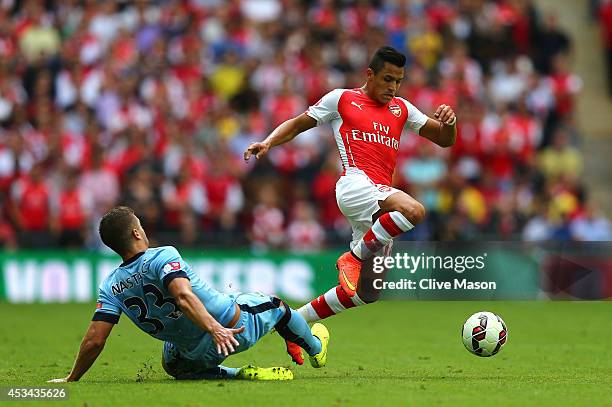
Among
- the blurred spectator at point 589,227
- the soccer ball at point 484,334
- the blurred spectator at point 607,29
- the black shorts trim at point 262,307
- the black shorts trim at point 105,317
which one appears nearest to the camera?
the black shorts trim at point 105,317

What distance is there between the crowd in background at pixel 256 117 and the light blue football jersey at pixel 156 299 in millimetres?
10248

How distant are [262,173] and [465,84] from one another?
14.6ft

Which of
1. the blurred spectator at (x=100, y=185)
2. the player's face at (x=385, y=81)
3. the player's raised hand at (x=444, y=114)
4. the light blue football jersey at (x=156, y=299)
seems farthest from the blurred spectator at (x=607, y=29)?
the light blue football jersey at (x=156, y=299)

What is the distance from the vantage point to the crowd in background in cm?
1962

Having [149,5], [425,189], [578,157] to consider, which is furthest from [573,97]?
[149,5]

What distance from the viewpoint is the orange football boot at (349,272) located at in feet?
34.6

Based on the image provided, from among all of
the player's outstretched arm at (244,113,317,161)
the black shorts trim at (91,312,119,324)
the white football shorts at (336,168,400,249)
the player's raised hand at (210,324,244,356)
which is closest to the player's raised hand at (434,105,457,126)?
the white football shorts at (336,168,400,249)

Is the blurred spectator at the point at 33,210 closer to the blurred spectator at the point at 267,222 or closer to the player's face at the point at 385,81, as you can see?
the blurred spectator at the point at 267,222

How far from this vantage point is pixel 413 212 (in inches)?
402

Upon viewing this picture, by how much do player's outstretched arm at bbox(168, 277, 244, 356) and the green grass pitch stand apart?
0.36 meters

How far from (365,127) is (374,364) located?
216 centimetres

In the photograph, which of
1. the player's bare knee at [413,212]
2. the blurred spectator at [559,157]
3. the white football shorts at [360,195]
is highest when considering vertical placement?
the blurred spectator at [559,157]

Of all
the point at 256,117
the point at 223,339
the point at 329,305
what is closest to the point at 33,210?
the point at 256,117

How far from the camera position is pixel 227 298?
352 inches
